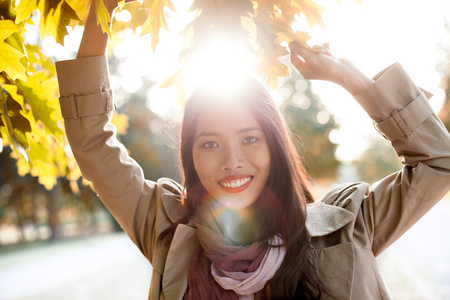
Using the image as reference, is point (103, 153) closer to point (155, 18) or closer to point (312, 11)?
point (155, 18)

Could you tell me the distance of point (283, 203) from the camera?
7.11ft

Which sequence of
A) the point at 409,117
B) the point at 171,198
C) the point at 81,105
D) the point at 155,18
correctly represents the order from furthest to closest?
the point at 171,198 → the point at 81,105 → the point at 409,117 → the point at 155,18

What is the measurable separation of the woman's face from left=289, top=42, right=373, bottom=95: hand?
1.08ft

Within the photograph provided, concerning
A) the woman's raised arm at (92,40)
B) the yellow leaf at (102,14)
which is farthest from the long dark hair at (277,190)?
the yellow leaf at (102,14)

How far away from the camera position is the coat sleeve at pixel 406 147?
1834 millimetres

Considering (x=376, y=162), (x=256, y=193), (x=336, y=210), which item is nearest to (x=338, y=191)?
(x=336, y=210)

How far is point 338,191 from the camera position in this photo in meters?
2.18

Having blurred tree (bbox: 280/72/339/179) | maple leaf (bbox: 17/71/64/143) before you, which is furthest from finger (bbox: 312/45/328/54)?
blurred tree (bbox: 280/72/339/179)

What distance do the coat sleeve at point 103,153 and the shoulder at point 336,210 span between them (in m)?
0.66

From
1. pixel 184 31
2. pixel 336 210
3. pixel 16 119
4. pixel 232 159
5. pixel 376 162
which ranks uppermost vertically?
pixel 184 31

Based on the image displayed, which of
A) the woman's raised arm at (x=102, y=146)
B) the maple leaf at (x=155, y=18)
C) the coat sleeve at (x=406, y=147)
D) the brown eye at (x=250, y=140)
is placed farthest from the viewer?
the brown eye at (x=250, y=140)

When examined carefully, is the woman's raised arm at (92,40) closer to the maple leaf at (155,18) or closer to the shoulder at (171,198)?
the maple leaf at (155,18)

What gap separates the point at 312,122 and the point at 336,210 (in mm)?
25844

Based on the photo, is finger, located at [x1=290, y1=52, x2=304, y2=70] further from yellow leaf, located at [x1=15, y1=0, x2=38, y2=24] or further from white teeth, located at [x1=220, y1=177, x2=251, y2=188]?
yellow leaf, located at [x1=15, y1=0, x2=38, y2=24]
